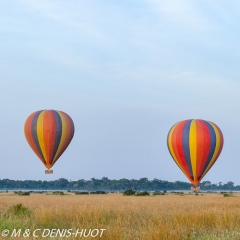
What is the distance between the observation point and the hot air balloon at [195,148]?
44.9 meters

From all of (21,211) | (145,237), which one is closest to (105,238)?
(145,237)

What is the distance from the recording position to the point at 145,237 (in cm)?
1057

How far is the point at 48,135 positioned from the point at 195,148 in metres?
14.7

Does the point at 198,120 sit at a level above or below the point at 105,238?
above

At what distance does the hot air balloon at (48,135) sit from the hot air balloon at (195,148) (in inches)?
432

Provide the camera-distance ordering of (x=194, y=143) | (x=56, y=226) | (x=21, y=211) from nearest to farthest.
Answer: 1. (x=56, y=226)
2. (x=21, y=211)
3. (x=194, y=143)

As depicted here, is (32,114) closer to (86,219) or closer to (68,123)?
(68,123)

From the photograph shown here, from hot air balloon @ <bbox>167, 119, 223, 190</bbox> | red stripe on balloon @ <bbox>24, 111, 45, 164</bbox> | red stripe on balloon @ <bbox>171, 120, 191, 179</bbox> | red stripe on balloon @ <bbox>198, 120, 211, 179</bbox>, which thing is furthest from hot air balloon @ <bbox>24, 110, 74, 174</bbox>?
red stripe on balloon @ <bbox>198, 120, 211, 179</bbox>

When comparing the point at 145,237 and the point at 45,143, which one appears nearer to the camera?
the point at 145,237

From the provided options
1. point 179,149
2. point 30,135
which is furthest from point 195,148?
point 30,135

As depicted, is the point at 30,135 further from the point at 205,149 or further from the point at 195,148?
the point at 205,149

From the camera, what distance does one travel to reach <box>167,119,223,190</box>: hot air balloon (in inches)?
1768

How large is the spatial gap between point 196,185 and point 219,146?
15.3 ft

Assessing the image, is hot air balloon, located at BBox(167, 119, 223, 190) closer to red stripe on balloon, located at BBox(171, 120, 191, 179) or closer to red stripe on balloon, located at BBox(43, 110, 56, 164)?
red stripe on balloon, located at BBox(171, 120, 191, 179)
